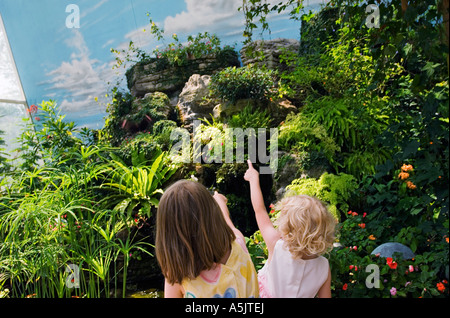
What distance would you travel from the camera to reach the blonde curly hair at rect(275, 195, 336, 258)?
150cm

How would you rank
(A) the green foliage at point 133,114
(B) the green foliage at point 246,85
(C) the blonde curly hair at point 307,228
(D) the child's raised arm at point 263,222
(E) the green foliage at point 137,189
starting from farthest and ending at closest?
(A) the green foliage at point 133,114
(B) the green foliage at point 246,85
(E) the green foliage at point 137,189
(D) the child's raised arm at point 263,222
(C) the blonde curly hair at point 307,228

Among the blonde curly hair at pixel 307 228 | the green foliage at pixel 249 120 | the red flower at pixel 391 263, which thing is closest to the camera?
the blonde curly hair at pixel 307 228

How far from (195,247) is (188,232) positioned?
0.21 feet

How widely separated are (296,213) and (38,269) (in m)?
2.12

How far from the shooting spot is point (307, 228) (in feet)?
4.92

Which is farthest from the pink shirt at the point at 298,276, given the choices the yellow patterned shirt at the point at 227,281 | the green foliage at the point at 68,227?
the green foliage at the point at 68,227

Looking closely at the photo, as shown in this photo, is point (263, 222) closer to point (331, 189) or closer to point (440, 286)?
point (440, 286)

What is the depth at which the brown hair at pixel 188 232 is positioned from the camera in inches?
53.1

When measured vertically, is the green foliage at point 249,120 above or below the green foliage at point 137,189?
above

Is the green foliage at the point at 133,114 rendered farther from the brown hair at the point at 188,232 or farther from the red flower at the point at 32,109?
the brown hair at the point at 188,232

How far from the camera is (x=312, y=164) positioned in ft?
12.3

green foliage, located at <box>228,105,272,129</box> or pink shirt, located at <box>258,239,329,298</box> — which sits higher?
green foliage, located at <box>228,105,272,129</box>

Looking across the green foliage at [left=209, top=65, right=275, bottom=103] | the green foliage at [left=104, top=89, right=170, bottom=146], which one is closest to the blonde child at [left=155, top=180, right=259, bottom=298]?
the green foliage at [left=209, top=65, right=275, bottom=103]

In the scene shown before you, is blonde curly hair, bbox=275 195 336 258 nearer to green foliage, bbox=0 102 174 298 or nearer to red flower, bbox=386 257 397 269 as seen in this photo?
red flower, bbox=386 257 397 269
